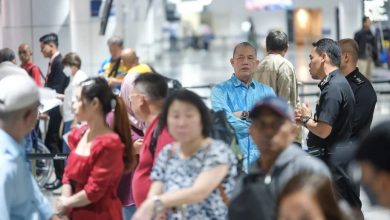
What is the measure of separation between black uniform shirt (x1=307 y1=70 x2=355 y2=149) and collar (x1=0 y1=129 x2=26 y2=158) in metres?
2.99

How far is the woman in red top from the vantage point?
16.8 feet

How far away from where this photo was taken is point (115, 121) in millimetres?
Result: 5438

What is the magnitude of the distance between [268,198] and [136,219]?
912mm

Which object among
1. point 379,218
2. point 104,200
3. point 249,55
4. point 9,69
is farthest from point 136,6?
point 379,218

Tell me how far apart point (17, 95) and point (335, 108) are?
119 inches

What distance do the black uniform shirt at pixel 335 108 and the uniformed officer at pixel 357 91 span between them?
270 mm

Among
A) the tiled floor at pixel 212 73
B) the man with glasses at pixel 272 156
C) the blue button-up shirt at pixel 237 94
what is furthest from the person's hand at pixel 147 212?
the tiled floor at pixel 212 73

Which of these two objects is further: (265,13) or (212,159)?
(265,13)

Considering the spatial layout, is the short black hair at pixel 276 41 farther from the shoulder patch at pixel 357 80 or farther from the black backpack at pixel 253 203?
the black backpack at pixel 253 203

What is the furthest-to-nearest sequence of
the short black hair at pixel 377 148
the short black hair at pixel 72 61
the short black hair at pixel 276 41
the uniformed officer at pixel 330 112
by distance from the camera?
Result: the short black hair at pixel 72 61 → the short black hair at pixel 276 41 → the uniformed officer at pixel 330 112 → the short black hair at pixel 377 148

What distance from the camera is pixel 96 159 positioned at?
16.8 feet

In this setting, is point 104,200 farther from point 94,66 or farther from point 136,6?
point 136,6

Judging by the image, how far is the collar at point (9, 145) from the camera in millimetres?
4391

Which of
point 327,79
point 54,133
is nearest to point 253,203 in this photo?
point 327,79
